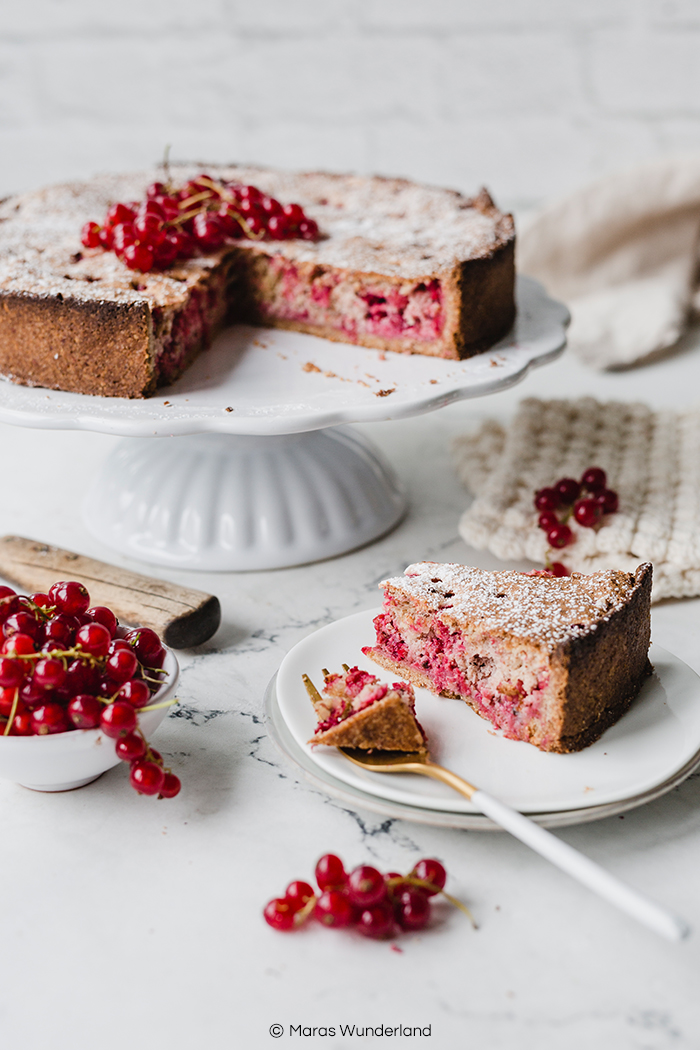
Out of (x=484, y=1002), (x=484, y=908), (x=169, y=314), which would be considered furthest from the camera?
(x=169, y=314)

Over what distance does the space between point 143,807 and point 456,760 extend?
46 centimetres

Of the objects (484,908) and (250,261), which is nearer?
(484,908)

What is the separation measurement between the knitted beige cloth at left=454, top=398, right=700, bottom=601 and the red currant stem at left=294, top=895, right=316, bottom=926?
1006 millimetres

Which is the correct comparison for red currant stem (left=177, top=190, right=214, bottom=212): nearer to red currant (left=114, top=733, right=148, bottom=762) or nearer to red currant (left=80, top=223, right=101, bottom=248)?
red currant (left=80, top=223, right=101, bottom=248)

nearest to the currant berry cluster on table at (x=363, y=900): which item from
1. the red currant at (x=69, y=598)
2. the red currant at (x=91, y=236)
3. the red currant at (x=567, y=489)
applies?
the red currant at (x=69, y=598)

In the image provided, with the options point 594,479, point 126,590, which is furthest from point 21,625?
point 594,479

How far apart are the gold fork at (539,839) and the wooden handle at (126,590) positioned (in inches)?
15.9

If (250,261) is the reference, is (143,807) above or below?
below

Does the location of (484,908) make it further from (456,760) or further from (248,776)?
(248,776)

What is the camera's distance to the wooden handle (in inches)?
72.4

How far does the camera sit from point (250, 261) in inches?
99.7

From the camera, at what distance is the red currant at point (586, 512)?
2.15 m

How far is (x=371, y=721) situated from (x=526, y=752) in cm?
23

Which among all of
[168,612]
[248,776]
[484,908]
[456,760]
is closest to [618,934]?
[484,908]
